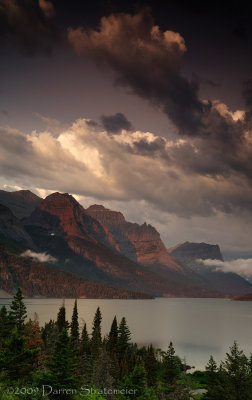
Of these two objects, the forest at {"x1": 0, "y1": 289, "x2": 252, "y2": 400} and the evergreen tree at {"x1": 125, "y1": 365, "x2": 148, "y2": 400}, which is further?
the evergreen tree at {"x1": 125, "y1": 365, "x2": 148, "y2": 400}

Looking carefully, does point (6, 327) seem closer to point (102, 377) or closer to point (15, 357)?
point (102, 377)

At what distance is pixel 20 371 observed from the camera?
4316cm

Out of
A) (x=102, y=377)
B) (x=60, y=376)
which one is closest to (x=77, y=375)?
(x=102, y=377)

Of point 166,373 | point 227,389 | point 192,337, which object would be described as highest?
point 227,389

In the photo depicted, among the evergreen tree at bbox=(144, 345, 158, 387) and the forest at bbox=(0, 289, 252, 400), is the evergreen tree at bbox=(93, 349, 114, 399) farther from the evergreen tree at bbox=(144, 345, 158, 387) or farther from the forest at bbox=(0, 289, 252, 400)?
the evergreen tree at bbox=(144, 345, 158, 387)

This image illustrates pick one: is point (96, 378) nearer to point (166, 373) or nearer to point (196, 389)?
point (166, 373)

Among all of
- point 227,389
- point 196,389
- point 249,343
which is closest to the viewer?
point 227,389

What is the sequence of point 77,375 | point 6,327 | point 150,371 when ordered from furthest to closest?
point 150,371, point 6,327, point 77,375

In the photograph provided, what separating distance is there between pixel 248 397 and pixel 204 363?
72774mm

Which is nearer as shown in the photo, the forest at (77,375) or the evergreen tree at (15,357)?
the forest at (77,375)

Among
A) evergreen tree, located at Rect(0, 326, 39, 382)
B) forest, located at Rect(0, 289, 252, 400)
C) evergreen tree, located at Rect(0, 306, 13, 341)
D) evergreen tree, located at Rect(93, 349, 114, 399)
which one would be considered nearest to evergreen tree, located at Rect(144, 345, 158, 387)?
forest, located at Rect(0, 289, 252, 400)

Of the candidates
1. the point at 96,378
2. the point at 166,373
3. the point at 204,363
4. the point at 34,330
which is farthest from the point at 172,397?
the point at 204,363

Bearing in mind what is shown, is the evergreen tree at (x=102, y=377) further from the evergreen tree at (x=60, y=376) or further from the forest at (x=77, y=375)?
the evergreen tree at (x=60, y=376)

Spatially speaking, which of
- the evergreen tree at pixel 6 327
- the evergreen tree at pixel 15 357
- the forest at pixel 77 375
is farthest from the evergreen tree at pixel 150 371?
the evergreen tree at pixel 15 357
